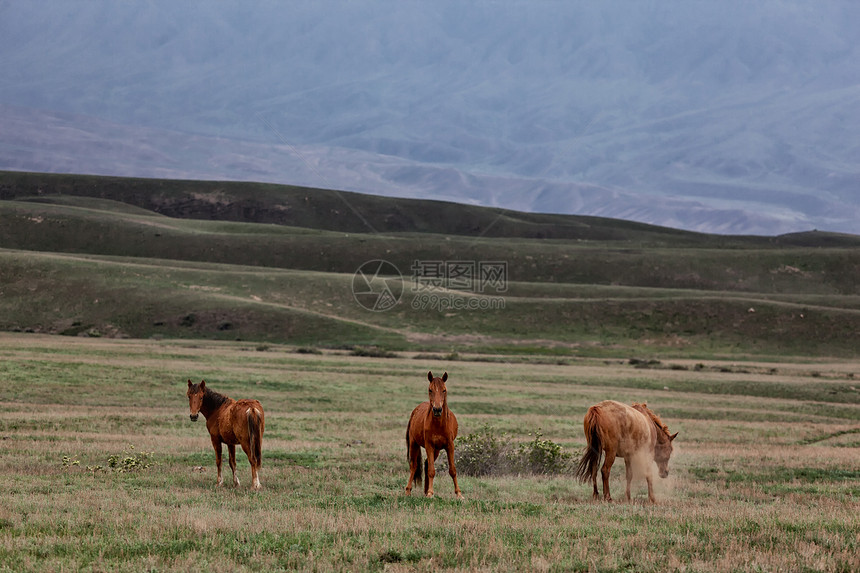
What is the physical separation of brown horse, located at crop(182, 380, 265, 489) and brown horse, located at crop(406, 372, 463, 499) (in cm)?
282

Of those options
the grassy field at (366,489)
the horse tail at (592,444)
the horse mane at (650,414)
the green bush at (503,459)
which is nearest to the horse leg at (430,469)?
the grassy field at (366,489)

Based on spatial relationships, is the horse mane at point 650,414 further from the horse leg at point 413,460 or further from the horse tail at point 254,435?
the horse tail at point 254,435

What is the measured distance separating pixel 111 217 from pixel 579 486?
463 ft

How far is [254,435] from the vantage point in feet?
48.9

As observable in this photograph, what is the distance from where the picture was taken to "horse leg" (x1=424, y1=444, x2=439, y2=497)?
13742 millimetres

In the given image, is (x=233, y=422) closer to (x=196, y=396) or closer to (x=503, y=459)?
(x=196, y=396)

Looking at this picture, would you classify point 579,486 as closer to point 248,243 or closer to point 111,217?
point 248,243

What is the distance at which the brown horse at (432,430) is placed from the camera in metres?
12.9

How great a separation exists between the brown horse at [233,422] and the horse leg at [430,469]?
10.1 ft

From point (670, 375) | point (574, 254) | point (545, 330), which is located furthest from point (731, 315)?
point (574, 254)

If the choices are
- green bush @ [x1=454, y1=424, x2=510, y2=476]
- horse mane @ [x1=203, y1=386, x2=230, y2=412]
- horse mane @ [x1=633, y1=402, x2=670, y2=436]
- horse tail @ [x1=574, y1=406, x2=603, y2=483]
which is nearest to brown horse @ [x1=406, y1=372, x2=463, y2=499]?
horse tail @ [x1=574, y1=406, x2=603, y2=483]

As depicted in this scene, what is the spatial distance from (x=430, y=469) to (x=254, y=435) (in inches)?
129

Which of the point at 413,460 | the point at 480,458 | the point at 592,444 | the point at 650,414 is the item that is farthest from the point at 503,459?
the point at 413,460

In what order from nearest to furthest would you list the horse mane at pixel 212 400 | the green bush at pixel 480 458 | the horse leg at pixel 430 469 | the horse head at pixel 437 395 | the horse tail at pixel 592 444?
the horse head at pixel 437 395 → the horse leg at pixel 430 469 → the horse tail at pixel 592 444 → the horse mane at pixel 212 400 → the green bush at pixel 480 458
